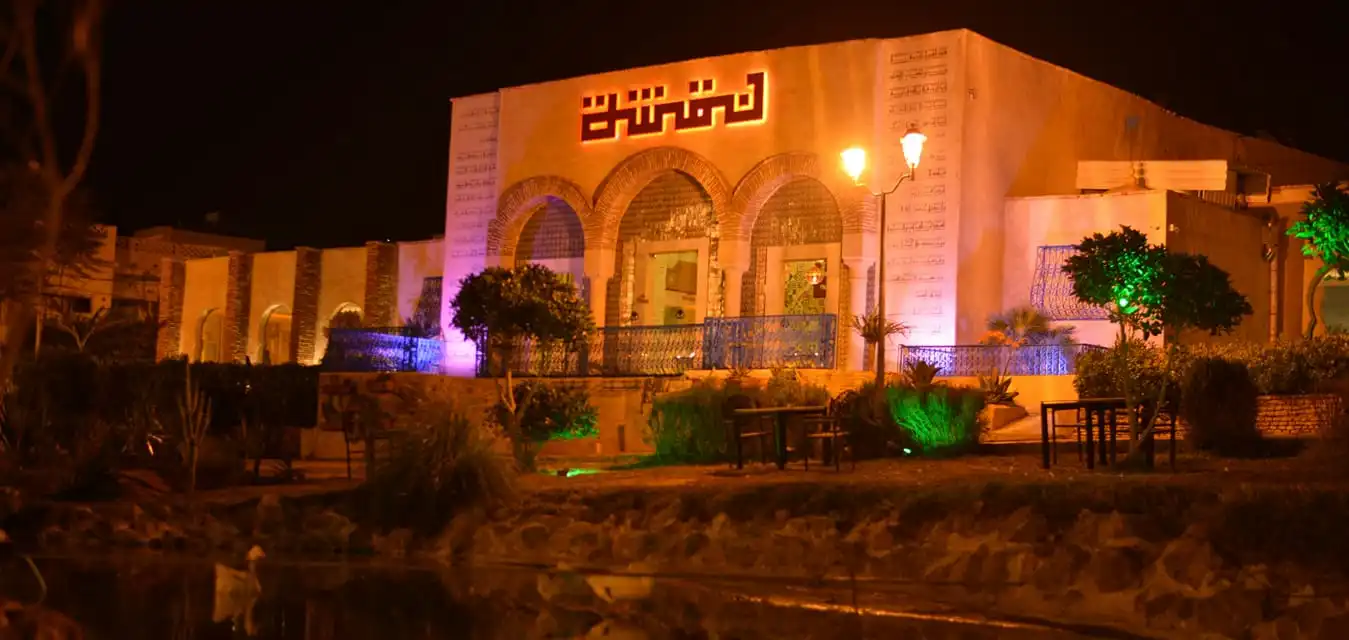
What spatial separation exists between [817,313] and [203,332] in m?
15.9

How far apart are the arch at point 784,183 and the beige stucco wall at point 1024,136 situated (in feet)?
5.16

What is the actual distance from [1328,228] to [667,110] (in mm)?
10544

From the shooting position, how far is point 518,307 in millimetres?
21438

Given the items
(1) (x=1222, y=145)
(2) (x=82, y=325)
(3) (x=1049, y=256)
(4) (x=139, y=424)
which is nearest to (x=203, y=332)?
(2) (x=82, y=325)

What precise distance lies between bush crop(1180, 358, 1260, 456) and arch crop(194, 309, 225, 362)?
23.2 meters

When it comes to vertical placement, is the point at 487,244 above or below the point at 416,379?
above

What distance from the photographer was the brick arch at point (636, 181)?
23172mm

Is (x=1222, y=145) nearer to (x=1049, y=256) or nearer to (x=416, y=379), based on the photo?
(x=1049, y=256)

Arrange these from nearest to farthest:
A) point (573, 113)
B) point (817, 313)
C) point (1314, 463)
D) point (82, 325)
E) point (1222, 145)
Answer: point (1314, 463)
point (817, 313)
point (573, 113)
point (1222, 145)
point (82, 325)

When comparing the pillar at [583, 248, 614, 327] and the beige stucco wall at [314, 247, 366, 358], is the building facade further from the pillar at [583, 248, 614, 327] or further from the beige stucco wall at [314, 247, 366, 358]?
the beige stucco wall at [314, 247, 366, 358]

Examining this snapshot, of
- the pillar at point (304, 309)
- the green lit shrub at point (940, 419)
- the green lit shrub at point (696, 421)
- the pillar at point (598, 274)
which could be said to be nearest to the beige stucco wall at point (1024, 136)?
the green lit shrub at point (940, 419)

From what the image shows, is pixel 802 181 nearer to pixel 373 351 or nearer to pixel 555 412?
pixel 555 412

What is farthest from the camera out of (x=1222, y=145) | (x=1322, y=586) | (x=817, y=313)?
(x=1222, y=145)

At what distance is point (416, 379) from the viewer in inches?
825
